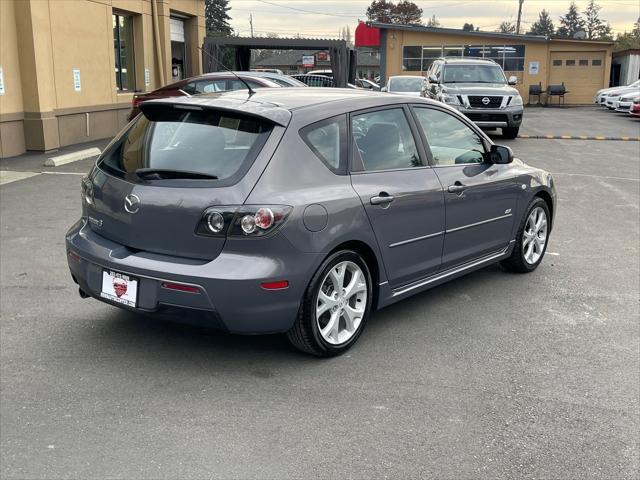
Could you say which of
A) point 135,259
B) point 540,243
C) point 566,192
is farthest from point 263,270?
point 566,192

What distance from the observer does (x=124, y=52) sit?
1866 cm

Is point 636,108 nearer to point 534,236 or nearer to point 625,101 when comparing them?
point 625,101

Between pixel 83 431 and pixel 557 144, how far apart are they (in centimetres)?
1559

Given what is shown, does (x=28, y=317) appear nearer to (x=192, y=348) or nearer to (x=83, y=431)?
(x=192, y=348)

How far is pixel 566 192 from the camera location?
414 inches

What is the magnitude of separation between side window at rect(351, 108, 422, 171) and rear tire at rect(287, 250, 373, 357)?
70 cm

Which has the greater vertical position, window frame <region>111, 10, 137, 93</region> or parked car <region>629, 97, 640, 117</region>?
window frame <region>111, 10, 137, 93</region>

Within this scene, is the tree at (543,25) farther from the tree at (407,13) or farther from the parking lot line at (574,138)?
the parking lot line at (574,138)

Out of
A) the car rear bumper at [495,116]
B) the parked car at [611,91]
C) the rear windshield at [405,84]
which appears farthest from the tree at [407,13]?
the car rear bumper at [495,116]

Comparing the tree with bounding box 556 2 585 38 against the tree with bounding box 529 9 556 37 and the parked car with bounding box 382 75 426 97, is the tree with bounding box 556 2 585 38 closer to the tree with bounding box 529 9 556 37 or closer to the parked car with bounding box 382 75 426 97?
the tree with bounding box 529 9 556 37

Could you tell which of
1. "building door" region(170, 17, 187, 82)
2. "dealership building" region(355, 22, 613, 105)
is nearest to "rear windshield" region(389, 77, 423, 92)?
"building door" region(170, 17, 187, 82)

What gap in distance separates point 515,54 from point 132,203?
114 feet

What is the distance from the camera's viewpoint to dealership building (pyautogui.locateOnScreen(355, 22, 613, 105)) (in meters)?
35.3

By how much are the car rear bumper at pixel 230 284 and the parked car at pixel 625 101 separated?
1014 inches
